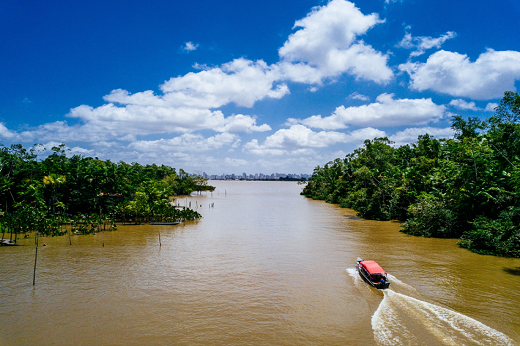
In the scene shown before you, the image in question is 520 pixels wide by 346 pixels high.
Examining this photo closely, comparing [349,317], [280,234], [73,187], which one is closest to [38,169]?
[73,187]

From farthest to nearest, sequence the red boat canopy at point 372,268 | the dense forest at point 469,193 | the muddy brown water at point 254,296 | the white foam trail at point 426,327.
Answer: the dense forest at point 469,193, the red boat canopy at point 372,268, the muddy brown water at point 254,296, the white foam trail at point 426,327

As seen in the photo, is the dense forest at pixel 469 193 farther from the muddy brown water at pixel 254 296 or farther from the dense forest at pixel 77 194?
the dense forest at pixel 77 194

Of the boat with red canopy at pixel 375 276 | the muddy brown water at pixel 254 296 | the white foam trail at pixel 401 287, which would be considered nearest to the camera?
the muddy brown water at pixel 254 296

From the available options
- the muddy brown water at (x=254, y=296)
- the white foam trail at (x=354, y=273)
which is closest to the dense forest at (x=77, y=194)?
the muddy brown water at (x=254, y=296)

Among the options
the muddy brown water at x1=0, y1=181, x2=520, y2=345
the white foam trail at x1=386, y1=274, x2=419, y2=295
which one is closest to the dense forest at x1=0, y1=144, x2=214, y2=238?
the muddy brown water at x1=0, y1=181, x2=520, y2=345

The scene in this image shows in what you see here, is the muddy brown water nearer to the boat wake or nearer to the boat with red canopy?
the boat wake

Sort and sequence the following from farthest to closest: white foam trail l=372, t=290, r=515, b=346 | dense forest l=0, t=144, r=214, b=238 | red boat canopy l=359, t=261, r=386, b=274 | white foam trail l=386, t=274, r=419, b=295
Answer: dense forest l=0, t=144, r=214, b=238, red boat canopy l=359, t=261, r=386, b=274, white foam trail l=386, t=274, r=419, b=295, white foam trail l=372, t=290, r=515, b=346

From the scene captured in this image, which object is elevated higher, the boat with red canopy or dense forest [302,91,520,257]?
dense forest [302,91,520,257]
